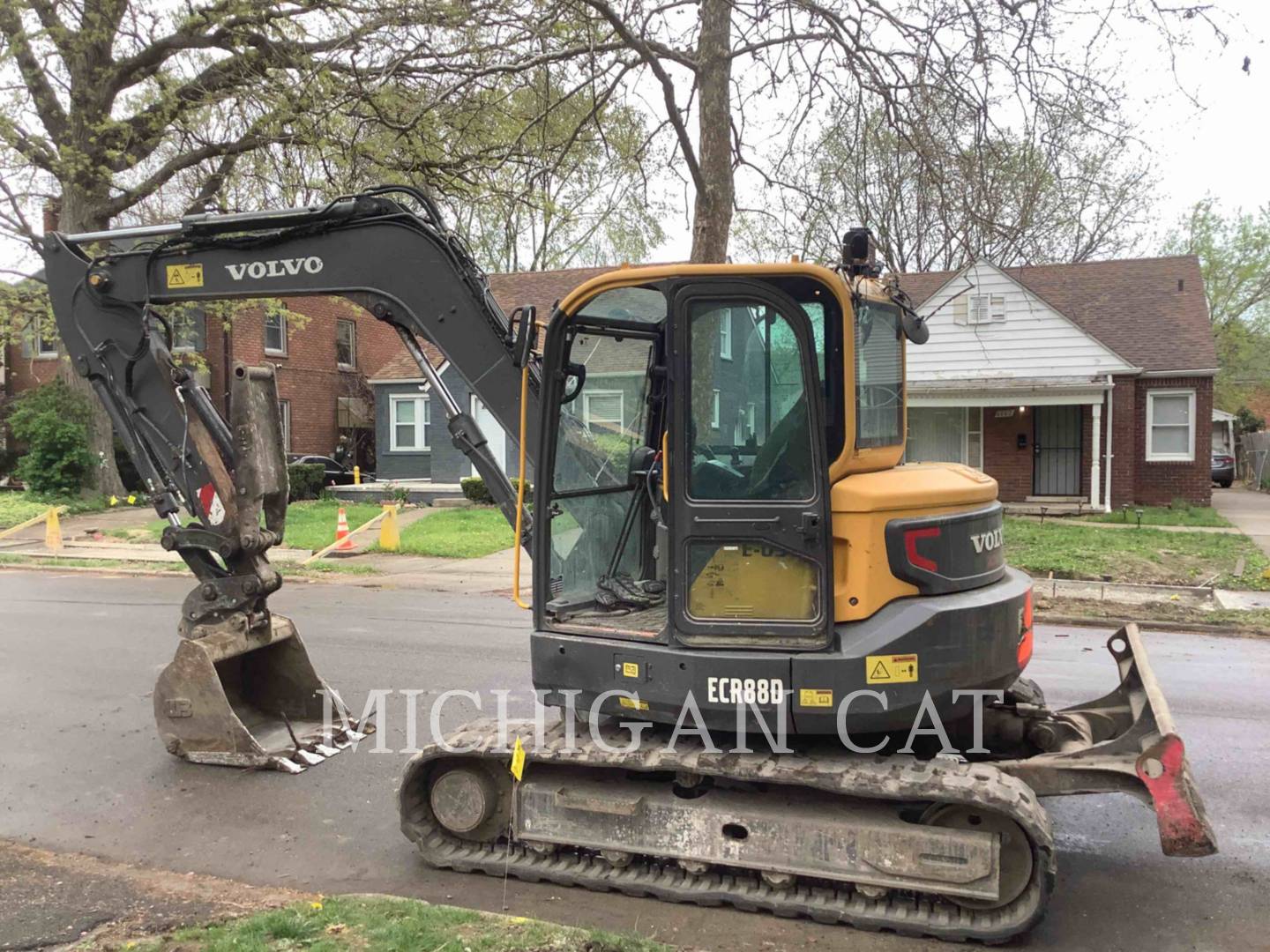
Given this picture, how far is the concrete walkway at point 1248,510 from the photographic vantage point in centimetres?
1587

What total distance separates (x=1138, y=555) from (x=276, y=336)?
25.1 meters

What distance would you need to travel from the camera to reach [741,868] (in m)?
4.10

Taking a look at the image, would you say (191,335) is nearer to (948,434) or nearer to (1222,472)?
(948,434)

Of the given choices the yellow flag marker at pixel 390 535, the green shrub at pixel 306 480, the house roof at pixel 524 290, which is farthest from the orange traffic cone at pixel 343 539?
the house roof at pixel 524 290

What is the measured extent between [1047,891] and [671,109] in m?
8.26

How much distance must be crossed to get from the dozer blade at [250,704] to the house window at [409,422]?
21035mm

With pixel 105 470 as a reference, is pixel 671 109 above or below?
above

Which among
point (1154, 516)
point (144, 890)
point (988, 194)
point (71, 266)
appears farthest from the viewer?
point (1154, 516)

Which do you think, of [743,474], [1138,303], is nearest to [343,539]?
[743,474]

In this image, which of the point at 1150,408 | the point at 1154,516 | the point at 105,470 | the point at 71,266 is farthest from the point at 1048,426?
Answer: the point at 105,470

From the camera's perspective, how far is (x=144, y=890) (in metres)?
4.21

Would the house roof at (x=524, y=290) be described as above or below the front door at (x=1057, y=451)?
above

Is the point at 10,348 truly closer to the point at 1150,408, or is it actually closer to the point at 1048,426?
the point at 1048,426

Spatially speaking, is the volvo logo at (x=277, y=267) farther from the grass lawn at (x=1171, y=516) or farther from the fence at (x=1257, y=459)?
the fence at (x=1257, y=459)
